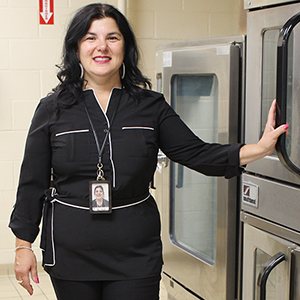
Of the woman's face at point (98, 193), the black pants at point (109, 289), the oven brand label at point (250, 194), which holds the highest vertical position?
the woman's face at point (98, 193)

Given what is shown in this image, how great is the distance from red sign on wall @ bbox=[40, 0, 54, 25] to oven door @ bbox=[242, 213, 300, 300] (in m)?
2.07

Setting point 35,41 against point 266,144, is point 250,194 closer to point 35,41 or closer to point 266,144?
point 266,144

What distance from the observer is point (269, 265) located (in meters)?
1.47

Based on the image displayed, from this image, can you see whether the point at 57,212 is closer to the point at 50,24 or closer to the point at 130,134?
the point at 130,134

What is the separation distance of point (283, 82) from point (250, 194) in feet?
1.75

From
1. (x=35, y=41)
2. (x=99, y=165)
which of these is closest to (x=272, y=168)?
(x=99, y=165)

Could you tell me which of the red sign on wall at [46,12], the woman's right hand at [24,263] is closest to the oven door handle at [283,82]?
the woman's right hand at [24,263]

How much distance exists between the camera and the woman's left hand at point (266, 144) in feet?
4.42

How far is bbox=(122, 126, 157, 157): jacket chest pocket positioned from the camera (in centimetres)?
155

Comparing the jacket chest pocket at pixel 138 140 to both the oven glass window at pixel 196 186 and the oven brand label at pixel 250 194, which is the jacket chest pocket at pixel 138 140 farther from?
the oven glass window at pixel 196 186

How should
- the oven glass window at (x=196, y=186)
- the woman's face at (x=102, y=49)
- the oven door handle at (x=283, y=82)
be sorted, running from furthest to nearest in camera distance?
1. the oven glass window at (x=196, y=186)
2. the woman's face at (x=102, y=49)
3. the oven door handle at (x=283, y=82)

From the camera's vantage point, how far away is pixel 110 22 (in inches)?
62.8

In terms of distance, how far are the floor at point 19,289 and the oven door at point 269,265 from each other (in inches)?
53.2

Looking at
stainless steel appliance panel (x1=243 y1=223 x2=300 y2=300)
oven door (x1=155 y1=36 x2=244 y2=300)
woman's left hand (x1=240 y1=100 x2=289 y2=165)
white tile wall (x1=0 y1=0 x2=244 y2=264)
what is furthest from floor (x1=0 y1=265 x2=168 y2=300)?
woman's left hand (x1=240 y1=100 x2=289 y2=165)
